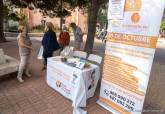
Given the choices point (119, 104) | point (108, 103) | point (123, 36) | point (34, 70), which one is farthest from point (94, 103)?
point (34, 70)

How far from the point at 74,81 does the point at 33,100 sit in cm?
109

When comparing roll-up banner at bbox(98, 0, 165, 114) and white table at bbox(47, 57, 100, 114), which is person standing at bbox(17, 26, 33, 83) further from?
roll-up banner at bbox(98, 0, 165, 114)

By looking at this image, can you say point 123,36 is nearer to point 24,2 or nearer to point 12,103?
point 12,103

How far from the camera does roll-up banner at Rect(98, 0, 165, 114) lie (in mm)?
2883

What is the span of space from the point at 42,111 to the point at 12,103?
0.75 m

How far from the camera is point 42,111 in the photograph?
3576mm

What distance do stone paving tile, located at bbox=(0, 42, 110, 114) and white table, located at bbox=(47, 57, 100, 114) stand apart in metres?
0.17

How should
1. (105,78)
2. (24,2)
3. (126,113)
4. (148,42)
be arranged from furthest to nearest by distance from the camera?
(24,2), (105,78), (126,113), (148,42)

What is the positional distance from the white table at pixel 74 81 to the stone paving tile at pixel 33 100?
0.17 metres

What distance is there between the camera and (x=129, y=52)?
3.24 metres

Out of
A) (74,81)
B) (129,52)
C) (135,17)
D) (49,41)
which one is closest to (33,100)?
(74,81)

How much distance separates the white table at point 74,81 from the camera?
3.63 m

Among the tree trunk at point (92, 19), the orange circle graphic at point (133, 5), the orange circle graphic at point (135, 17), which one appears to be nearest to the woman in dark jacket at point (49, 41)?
the tree trunk at point (92, 19)

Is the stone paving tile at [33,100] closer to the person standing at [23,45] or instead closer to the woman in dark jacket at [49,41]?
the person standing at [23,45]
